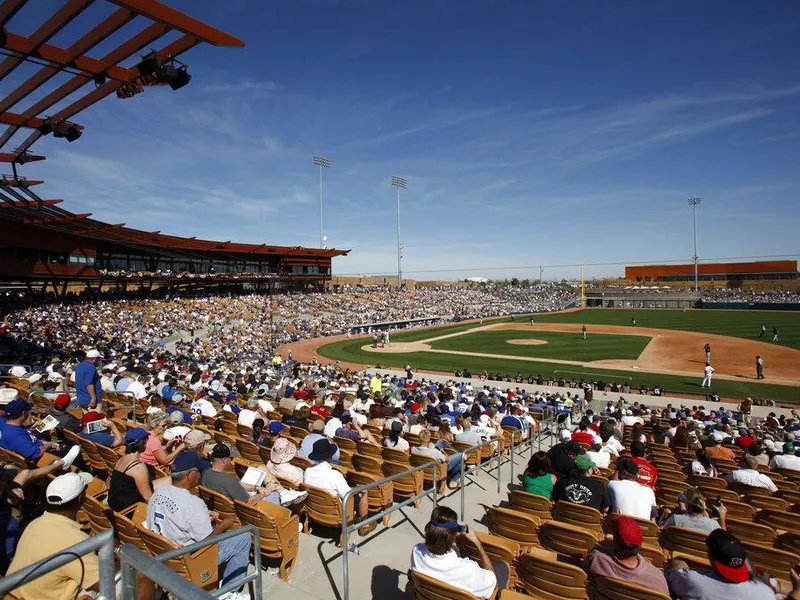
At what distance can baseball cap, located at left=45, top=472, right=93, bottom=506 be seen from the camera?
3600mm

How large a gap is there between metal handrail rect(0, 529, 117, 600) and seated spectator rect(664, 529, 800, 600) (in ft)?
13.6

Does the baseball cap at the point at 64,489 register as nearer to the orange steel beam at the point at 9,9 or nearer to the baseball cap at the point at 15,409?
the baseball cap at the point at 15,409

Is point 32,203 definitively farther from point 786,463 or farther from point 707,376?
point 707,376

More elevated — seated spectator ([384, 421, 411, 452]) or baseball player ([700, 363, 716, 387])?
seated spectator ([384, 421, 411, 452])

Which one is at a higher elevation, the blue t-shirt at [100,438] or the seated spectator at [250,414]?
the blue t-shirt at [100,438]

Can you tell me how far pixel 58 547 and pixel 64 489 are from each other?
1.71ft

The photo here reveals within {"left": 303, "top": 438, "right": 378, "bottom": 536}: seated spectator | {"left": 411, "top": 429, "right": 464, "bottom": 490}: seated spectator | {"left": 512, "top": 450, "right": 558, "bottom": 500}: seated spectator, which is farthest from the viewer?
{"left": 411, "top": 429, "right": 464, "bottom": 490}: seated spectator

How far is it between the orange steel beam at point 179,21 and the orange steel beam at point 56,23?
2.35ft

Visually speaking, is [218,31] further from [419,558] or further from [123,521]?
[419,558]

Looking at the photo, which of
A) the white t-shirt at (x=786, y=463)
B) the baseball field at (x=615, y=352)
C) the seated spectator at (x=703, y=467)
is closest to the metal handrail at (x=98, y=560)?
the seated spectator at (x=703, y=467)

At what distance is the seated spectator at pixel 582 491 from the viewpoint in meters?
5.68

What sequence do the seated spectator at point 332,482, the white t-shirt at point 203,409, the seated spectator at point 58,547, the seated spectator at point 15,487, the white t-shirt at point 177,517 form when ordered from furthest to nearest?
the white t-shirt at point 203,409
the seated spectator at point 332,482
the seated spectator at point 15,487
the white t-shirt at point 177,517
the seated spectator at point 58,547

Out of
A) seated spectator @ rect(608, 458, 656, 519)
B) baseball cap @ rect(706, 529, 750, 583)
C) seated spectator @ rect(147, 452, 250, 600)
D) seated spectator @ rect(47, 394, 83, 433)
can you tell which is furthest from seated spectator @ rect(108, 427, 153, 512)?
seated spectator @ rect(608, 458, 656, 519)

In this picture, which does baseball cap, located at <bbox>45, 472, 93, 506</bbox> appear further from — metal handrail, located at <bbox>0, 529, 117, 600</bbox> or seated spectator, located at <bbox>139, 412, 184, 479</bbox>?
metal handrail, located at <bbox>0, 529, 117, 600</bbox>
